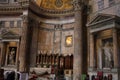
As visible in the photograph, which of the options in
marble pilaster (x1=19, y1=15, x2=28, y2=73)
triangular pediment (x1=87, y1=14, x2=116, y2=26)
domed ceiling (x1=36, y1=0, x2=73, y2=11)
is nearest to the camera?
triangular pediment (x1=87, y1=14, x2=116, y2=26)

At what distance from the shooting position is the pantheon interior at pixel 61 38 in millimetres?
14555

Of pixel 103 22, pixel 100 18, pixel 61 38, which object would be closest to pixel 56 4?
pixel 61 38

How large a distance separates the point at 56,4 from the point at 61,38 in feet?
14.6

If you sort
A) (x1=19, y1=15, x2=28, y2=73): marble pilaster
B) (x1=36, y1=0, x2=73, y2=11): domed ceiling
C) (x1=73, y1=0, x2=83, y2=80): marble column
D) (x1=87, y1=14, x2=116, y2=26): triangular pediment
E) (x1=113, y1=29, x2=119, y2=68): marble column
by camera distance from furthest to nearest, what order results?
1. (x1=36, y1=0, x2=73, y2=11): domed ceiling
2. (x1=19, y1=15, x2=28, y2=73): marble pilaster
3. (x1=73, y1=0, x2=83, y2=80): marble column
4. (x1=87, y1=14, x2=116, y2=26): triangular pediment
5. (x1=113, y1=29, x2=119, y2=68): marble column

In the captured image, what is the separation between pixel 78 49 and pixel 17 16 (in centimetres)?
833

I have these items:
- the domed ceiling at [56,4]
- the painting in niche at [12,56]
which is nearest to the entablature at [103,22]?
the domed ceiling at [56,4]

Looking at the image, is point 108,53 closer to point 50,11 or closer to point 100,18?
point 100,18

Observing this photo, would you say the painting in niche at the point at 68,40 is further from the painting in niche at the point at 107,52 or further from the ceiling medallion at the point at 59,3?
the painting in niche at the point at 107,52

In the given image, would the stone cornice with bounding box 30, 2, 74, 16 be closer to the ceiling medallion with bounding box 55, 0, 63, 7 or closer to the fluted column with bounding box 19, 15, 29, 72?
the ceiling medallion with bounding box 55, 0, 63, 7

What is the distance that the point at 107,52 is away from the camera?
14766mm

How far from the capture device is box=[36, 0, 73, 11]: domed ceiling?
22328mm

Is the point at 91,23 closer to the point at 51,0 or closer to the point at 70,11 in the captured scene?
the point at 70,11

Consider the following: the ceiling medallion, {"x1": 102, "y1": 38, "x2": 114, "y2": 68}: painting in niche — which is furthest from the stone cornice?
{"x1": 102, "y1": 38, "x2": 114, "y2": 68}: painting in niche

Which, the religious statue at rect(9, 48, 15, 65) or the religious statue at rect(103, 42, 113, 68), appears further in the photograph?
the religious statue at rect(9, 48, 15, 65)
